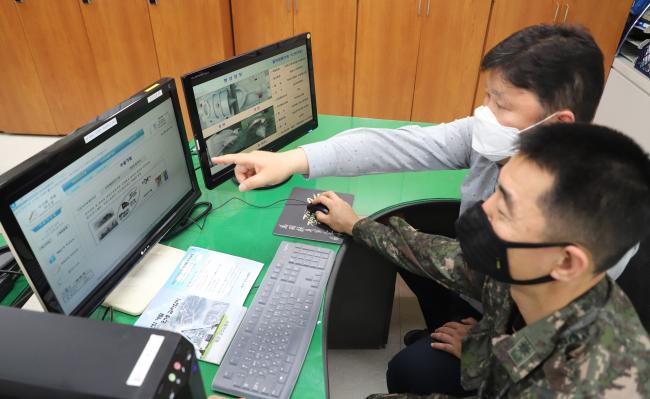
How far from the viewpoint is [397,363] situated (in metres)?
1.37

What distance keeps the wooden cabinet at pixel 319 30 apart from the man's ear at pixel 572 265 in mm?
2360

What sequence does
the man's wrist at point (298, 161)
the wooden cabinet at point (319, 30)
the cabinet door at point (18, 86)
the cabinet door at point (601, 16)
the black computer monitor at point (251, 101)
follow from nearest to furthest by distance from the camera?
the black computer monitor at point (251, 101) < the man's wrist at point (298, 161) < the cabinet door at point (601, 16) < the wooden cabinet at point (319, 30) < the cabinet door at point (18, 86)

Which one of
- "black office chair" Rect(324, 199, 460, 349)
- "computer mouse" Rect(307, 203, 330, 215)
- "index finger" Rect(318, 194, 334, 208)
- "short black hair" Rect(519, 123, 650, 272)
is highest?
"short black hair" Rect(519, 123, 650, 272)

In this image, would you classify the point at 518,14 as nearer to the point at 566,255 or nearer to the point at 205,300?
the point at 566,255

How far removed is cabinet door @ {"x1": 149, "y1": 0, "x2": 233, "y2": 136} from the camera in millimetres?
2828

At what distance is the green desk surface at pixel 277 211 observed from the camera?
3.19 ft

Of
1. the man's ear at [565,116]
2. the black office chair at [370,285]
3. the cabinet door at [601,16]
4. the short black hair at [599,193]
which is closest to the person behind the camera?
the short black hair at [599,193]

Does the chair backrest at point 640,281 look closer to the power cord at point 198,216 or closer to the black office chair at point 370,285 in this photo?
the black office chair at point 370,285

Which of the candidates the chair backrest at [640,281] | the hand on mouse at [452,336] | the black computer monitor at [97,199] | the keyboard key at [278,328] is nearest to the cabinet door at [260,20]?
the black computer monitor at [97,199]

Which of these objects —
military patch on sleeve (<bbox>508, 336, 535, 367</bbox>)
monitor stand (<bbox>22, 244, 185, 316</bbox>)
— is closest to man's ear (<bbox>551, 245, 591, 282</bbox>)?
military patch on sleeve (<bbox>508, 336, 535, 367</bbox>)

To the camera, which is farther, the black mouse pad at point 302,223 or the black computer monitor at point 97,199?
the black mouse pad at point 302,223

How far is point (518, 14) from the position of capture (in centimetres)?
266

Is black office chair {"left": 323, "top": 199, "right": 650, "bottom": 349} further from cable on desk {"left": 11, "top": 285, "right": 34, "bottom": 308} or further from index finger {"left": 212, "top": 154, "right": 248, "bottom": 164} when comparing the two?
cable on desk {"left": 11, "top": 285, "right": 34, "bottom": 308}

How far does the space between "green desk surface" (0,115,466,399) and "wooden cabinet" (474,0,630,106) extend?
1564 millimetres
